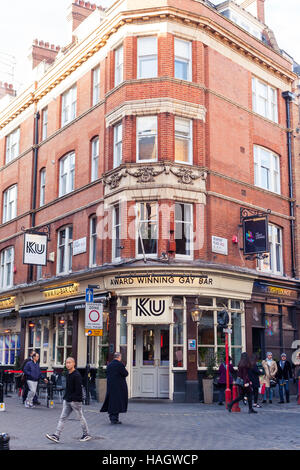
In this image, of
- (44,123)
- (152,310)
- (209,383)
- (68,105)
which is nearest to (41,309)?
(152,310)

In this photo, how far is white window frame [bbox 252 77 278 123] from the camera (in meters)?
26.4

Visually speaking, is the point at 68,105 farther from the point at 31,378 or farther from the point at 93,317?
the point at 31,378

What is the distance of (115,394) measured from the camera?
13867 mm

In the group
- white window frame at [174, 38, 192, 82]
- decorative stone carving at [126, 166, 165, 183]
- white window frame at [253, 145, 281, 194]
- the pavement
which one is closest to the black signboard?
white window frame at [253, 145, 281, 194]

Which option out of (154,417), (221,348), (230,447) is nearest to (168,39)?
(221,348)

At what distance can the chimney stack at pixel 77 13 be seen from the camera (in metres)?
29.5

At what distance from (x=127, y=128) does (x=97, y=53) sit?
5.40m

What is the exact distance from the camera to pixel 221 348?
853 inches

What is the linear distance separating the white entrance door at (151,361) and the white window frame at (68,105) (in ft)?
38.9

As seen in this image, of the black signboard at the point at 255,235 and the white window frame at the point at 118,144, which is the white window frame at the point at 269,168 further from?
the white window frame at the point at 118,144

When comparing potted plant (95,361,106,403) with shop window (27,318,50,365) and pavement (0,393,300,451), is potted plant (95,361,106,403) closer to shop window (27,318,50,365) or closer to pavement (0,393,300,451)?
pavement (0,393,300,451)

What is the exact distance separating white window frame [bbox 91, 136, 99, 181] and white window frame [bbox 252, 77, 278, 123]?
7.42 m

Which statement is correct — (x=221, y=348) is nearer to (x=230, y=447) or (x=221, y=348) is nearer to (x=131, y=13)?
(x=230, y=447)

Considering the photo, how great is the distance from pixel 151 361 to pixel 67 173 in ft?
35.3
